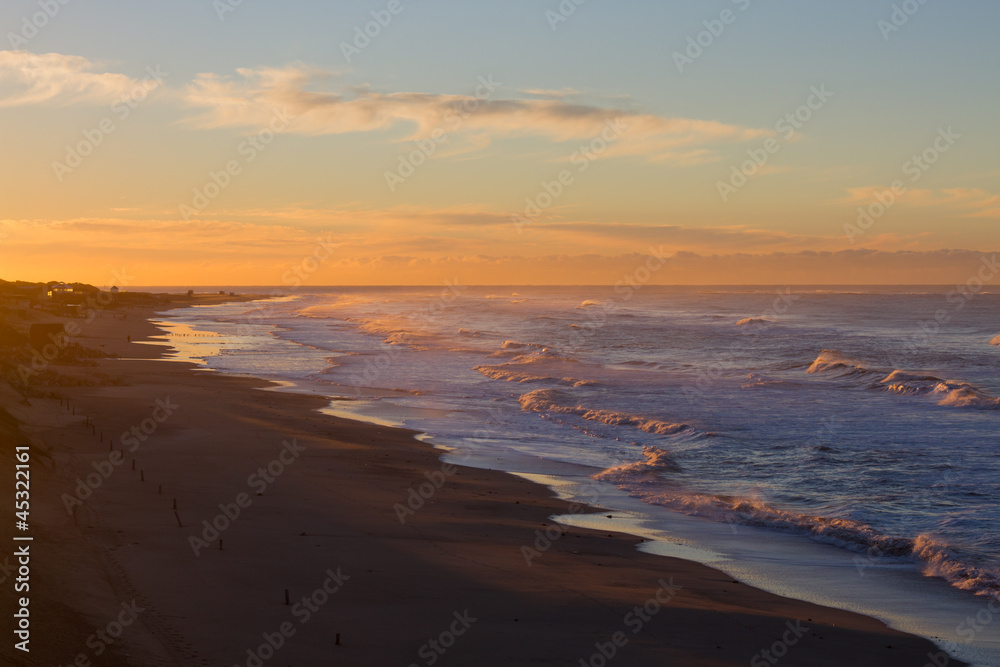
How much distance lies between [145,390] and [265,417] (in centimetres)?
610

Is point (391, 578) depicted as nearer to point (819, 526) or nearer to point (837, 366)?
point (819, 526)

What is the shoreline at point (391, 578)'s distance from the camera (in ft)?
25.1

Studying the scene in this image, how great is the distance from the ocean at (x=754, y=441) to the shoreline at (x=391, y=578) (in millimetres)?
1221

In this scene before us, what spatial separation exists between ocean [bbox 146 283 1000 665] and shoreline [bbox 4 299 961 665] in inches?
48.1

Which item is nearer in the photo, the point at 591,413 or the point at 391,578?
the point at 391,578

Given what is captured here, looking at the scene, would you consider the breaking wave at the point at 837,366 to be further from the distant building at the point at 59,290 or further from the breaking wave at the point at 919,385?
the distant building at the point at 59,290

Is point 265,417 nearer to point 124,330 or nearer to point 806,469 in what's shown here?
point 806,469

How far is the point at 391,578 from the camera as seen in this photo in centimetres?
949

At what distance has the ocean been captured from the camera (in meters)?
11.1

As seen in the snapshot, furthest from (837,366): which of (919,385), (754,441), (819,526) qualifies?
(819,526)

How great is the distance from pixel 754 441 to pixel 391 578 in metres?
13.5

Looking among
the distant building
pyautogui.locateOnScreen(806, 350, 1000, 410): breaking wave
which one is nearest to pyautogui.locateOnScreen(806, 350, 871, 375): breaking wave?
pyautogui.locateOnScreen(806, 350, 1000, 410): breaking wave

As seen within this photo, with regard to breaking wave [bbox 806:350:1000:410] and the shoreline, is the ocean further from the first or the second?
the shoreline

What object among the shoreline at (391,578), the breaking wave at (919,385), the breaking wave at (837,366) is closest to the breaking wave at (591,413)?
the shoreline at (391,578)
